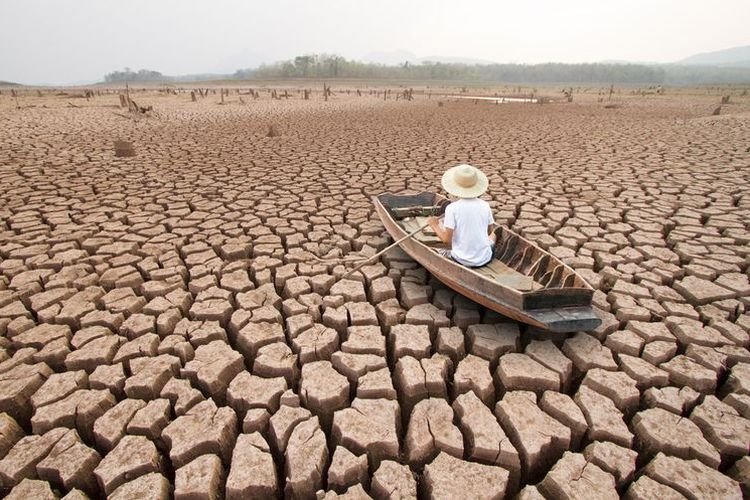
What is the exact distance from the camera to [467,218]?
304 cm

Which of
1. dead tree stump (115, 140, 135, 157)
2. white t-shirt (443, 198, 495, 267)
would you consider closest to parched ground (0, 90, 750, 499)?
white t-shirt (443, 198, 495, 267)

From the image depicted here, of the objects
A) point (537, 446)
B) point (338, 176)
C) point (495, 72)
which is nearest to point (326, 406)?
point (537, 446)

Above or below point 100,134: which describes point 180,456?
below

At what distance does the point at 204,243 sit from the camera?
4031 millimetres

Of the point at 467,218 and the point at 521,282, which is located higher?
the point at 467,218

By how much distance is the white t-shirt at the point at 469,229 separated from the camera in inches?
120

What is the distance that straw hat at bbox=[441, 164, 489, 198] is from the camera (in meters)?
3.00

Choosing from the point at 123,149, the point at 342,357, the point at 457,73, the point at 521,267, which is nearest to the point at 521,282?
the point at 521,267

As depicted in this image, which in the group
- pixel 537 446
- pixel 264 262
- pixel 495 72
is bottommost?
pixel 537 446

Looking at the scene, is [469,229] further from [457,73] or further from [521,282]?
[457,73]

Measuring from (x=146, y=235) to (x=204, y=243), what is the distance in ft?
2.34

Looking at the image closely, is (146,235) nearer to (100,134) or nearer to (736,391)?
(736,391)

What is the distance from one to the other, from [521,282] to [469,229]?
0.60 m

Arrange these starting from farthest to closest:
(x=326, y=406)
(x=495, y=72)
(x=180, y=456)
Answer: (x=495, y=72) → (x=326, y=406) → (x=180, y=456)
